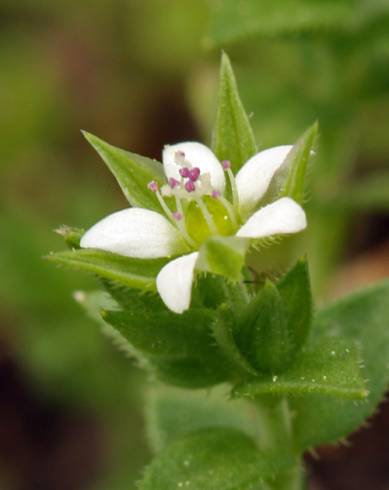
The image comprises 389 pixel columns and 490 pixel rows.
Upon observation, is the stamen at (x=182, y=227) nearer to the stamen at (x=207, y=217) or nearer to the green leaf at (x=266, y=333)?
the stamen at (x=207, y=217)

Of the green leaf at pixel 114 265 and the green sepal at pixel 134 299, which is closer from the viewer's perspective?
the green leaf at pixel 114 265

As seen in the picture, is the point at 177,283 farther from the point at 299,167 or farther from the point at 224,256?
the point at 299,167

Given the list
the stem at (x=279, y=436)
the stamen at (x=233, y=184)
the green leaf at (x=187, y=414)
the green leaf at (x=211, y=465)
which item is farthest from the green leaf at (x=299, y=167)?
the green leaf at (x=187, y=414)

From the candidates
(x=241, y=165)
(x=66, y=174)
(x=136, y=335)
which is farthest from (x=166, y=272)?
(x=66, y=174)

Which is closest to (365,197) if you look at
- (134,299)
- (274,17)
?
(274,17)

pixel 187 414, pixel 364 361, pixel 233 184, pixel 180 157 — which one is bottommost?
pixel 187 414

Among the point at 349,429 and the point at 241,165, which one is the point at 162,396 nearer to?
the point at 349,429
